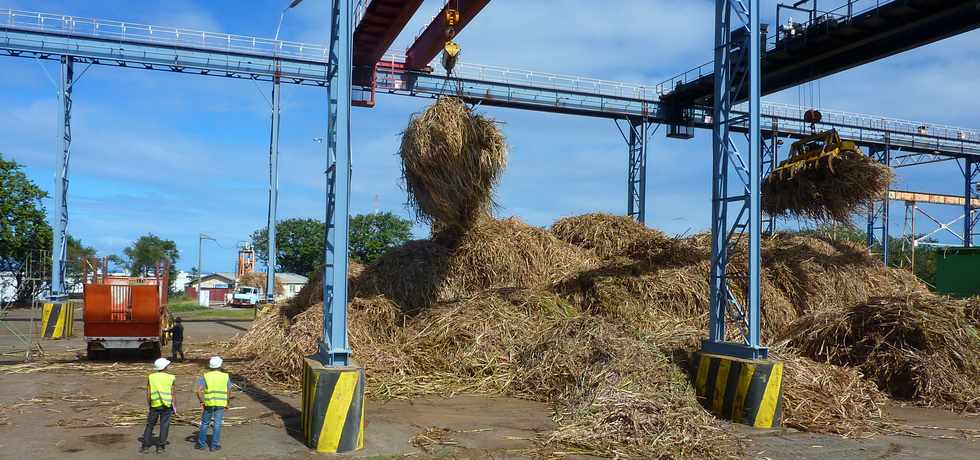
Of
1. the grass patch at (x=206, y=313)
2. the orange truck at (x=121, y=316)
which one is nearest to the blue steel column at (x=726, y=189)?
the orange truck at (x=121, y=316)

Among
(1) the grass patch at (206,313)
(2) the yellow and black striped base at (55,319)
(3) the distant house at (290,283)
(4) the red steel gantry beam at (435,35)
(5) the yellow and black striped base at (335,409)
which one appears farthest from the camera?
(3) the distant house at (290,283)

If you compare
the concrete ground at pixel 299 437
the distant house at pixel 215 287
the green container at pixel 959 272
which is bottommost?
the distant house at pixel 215 287

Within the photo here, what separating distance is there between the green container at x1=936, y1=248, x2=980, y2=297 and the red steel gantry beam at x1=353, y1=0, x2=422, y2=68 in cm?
1477

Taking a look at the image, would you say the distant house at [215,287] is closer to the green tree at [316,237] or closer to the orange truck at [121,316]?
the green tree at [316,237]

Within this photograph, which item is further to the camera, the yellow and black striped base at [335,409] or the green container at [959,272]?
the green container at [959,272]

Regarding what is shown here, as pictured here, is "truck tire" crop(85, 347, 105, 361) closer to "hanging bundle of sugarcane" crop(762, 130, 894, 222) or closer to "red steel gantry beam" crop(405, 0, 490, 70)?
"red steel gantry beam" crop(405, 0, 490, 70)

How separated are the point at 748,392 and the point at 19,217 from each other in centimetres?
4129

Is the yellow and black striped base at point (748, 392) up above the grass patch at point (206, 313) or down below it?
above

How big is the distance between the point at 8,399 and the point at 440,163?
8.17 metres

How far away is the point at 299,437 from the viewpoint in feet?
29.9

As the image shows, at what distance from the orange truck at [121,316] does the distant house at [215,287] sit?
56271 mm

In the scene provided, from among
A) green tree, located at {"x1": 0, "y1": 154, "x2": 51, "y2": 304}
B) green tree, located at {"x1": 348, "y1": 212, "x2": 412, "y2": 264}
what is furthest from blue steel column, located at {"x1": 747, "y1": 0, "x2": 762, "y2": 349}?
green tree, located at {"x1": 348, "y1": 212, "x2": 412, "y2": 264}

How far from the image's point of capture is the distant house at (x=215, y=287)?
73.4 m

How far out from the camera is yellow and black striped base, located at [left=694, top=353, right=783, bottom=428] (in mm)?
9875
